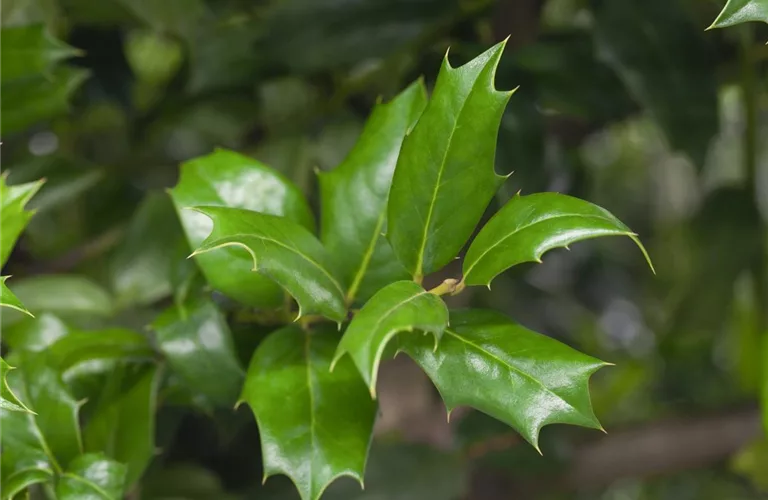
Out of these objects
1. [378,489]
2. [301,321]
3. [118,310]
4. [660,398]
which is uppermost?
[301,321]

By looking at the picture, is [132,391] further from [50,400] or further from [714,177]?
[714,177]

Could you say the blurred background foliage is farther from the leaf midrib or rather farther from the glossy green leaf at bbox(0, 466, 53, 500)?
the leaf midrib

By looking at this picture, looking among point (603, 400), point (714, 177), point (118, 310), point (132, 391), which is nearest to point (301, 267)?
point (132, 391)

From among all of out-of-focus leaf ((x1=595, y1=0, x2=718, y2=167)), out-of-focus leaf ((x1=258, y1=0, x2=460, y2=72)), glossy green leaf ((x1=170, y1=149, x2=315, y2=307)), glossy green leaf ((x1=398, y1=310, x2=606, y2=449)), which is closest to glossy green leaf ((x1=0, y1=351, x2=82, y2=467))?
glossy green leaf ((x1=170, y1=149, x2=315, y2=307))

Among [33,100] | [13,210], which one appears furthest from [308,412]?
[33,100]

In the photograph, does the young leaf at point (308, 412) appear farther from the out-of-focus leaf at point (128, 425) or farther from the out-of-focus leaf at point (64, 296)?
the out-of-focus leaf at point (64, 296)

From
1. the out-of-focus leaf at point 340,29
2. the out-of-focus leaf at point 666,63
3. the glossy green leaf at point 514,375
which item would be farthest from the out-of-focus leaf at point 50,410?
the out-of-focus leaf at point 666,63

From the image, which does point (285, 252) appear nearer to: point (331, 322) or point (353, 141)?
point (331, 322)
